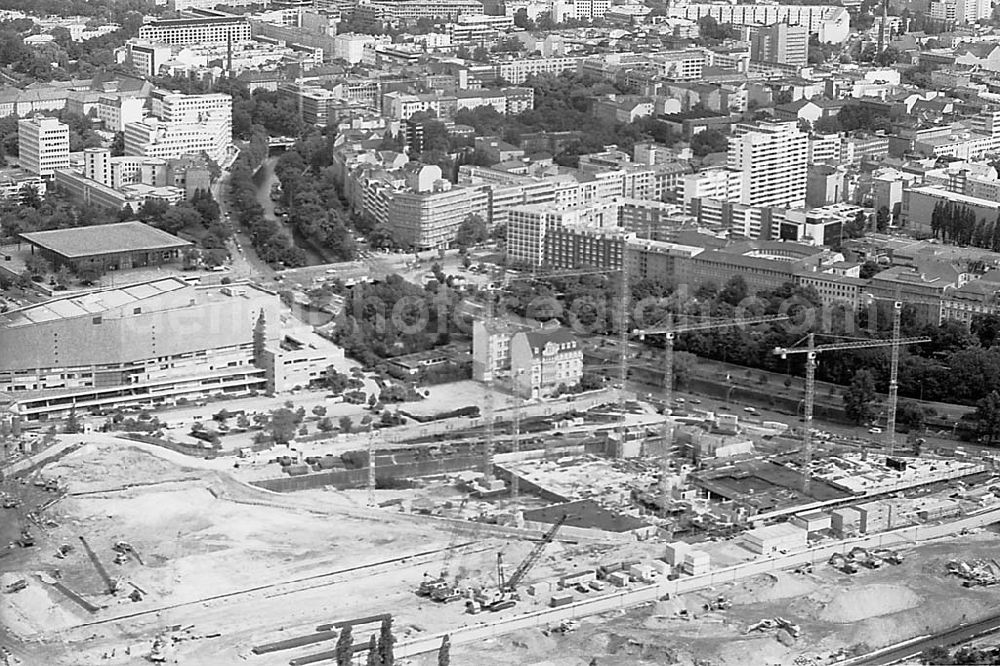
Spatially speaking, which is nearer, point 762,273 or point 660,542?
point 660,542

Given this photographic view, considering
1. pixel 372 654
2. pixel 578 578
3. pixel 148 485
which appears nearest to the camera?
pixel 372 654

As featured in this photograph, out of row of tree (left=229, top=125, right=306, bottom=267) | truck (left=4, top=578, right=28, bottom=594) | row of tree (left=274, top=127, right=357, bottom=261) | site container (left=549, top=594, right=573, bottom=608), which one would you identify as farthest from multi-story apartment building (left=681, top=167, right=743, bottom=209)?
truck (left=4, top=578, right=28, bottom=594)

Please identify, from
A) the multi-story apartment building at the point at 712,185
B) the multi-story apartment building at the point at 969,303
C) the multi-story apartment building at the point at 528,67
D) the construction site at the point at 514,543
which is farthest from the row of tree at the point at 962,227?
the multi-story apartment building at the point at 528,67

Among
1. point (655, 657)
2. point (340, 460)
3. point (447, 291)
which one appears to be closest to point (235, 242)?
point (447, 291)

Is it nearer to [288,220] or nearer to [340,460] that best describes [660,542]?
[340,460]

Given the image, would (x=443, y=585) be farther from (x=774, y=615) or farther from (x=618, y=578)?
(x=774, y=615)

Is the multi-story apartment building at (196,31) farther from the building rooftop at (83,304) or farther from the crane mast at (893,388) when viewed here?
the crane mast at (893,388)

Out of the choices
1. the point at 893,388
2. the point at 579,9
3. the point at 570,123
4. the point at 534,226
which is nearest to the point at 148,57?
the point at 570,123
